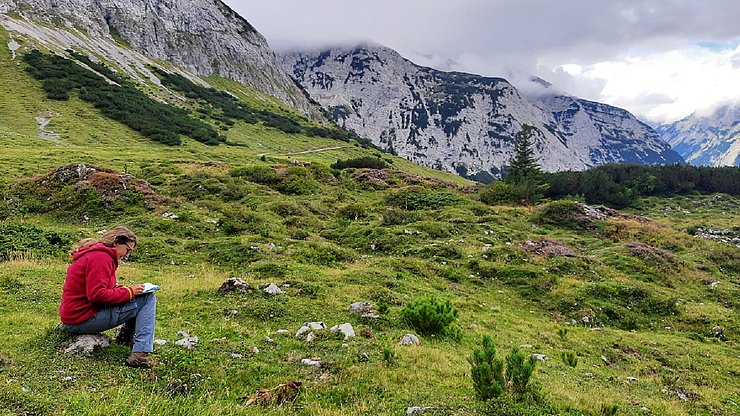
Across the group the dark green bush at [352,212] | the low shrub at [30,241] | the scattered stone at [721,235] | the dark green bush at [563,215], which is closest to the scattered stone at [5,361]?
the low shrub at [30,241]

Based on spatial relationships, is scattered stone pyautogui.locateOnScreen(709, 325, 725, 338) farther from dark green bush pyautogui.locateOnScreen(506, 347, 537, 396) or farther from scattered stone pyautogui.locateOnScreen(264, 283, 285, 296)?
scattered stone pyautogui.locateOnScreen(264, 283, 285, 296)

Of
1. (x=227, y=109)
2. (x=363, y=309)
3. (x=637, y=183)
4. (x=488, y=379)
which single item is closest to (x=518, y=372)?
(x=488, y=379)

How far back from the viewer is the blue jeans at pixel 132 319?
23.1 feet

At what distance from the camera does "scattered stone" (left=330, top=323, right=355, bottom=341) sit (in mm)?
10055

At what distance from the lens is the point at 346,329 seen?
10.3 m

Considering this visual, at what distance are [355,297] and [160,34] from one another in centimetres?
17605

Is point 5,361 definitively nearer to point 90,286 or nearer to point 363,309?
point 90,286

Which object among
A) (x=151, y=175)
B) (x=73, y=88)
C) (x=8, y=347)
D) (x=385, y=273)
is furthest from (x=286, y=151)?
(x=8, y=347)

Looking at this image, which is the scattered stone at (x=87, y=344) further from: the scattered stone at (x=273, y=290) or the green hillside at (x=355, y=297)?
the scattered stone at (x=273, y=290)

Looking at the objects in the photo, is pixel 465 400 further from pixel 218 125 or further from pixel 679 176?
pixel 218 125

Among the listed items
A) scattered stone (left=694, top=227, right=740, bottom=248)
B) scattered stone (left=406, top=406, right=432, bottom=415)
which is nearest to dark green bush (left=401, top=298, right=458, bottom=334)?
scattered stone (left=406, top=406, right=432, bottom=415)

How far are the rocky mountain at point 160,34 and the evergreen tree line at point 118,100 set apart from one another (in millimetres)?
22517

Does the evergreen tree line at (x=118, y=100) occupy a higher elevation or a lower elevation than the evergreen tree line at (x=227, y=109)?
lower

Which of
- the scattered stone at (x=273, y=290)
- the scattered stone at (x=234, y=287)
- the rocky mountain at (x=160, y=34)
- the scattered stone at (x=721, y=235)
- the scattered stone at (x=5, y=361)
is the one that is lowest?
the scattered stone at (x=234, y=287)
